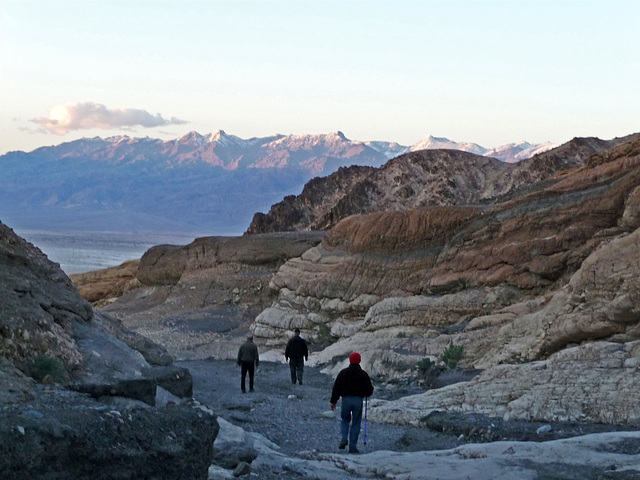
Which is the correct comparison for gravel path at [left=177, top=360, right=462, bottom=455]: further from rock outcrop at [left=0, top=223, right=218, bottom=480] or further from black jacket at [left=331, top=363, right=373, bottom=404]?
rock outcrop at [left=0, top=223, right=218, bottom=480]

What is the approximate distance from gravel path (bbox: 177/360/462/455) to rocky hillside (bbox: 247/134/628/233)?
33.6 metres

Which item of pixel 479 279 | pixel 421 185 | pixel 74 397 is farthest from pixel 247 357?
pixel 421 185

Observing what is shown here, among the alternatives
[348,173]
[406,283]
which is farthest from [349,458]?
[348,173]

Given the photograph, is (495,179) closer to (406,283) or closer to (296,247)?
(296,247)

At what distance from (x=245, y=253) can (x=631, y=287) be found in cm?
2342

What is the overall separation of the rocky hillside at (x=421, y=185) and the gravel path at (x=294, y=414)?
110 feet

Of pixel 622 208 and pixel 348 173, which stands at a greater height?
pixel 348 173

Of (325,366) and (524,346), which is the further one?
(325,366)

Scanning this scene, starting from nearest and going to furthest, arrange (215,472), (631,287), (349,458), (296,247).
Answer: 1. (215,472)
2. (349,458)
3. (631,287)
4. (296,247)

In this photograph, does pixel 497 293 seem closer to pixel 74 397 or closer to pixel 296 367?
pixel 296 367

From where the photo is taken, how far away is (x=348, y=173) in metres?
64.9

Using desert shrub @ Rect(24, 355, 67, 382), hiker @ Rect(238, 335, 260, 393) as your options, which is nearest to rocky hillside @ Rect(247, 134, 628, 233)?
hiker @ Rect(238, 335, 260, 393)

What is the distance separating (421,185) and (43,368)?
49405 mm

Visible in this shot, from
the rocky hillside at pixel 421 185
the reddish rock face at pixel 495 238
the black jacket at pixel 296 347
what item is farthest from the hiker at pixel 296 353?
the rocky hillside at pixel 421 185
